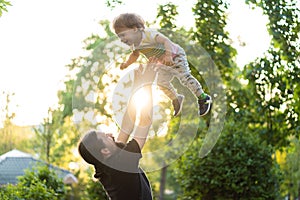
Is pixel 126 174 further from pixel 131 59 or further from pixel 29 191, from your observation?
pixel 29 191

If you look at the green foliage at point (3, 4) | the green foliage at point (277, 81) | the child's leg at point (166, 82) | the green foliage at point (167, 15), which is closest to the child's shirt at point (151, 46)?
the child's leg at point (166, 82)

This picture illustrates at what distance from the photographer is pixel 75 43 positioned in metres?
10.2

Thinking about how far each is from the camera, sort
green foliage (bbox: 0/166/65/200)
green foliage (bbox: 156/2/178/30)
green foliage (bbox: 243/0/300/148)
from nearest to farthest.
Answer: green foliage (bbox: 0/166/65/200), green foliage (bbox: 243/0/300/148), green foliage (bbox: 156/2/178/30)

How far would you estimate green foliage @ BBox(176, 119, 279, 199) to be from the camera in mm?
7879

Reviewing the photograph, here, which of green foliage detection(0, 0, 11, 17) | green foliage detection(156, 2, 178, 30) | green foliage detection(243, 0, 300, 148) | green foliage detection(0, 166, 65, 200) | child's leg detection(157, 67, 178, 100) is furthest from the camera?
green foliage detection(156, 2, 178, 30)

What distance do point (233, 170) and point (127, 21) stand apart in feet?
17.2

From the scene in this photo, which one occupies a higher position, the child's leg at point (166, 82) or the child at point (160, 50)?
the child at point (160, 50)

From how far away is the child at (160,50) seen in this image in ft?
9.87

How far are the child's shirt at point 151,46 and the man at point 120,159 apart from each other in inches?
12.1

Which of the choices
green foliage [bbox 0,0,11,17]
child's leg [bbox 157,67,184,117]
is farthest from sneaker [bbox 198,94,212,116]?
green foliage [bbox 0,0,11,17]

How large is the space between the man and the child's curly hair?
406mm

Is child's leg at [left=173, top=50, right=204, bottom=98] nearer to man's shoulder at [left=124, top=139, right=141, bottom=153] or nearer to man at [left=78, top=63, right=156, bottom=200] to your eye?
man at [left=78, top=63, right=156, bottom=200]

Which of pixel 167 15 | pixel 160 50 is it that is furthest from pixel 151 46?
pixel 167 15

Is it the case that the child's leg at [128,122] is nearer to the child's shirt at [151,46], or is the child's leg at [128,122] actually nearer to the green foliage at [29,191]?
the child's shirt at [151,46]
